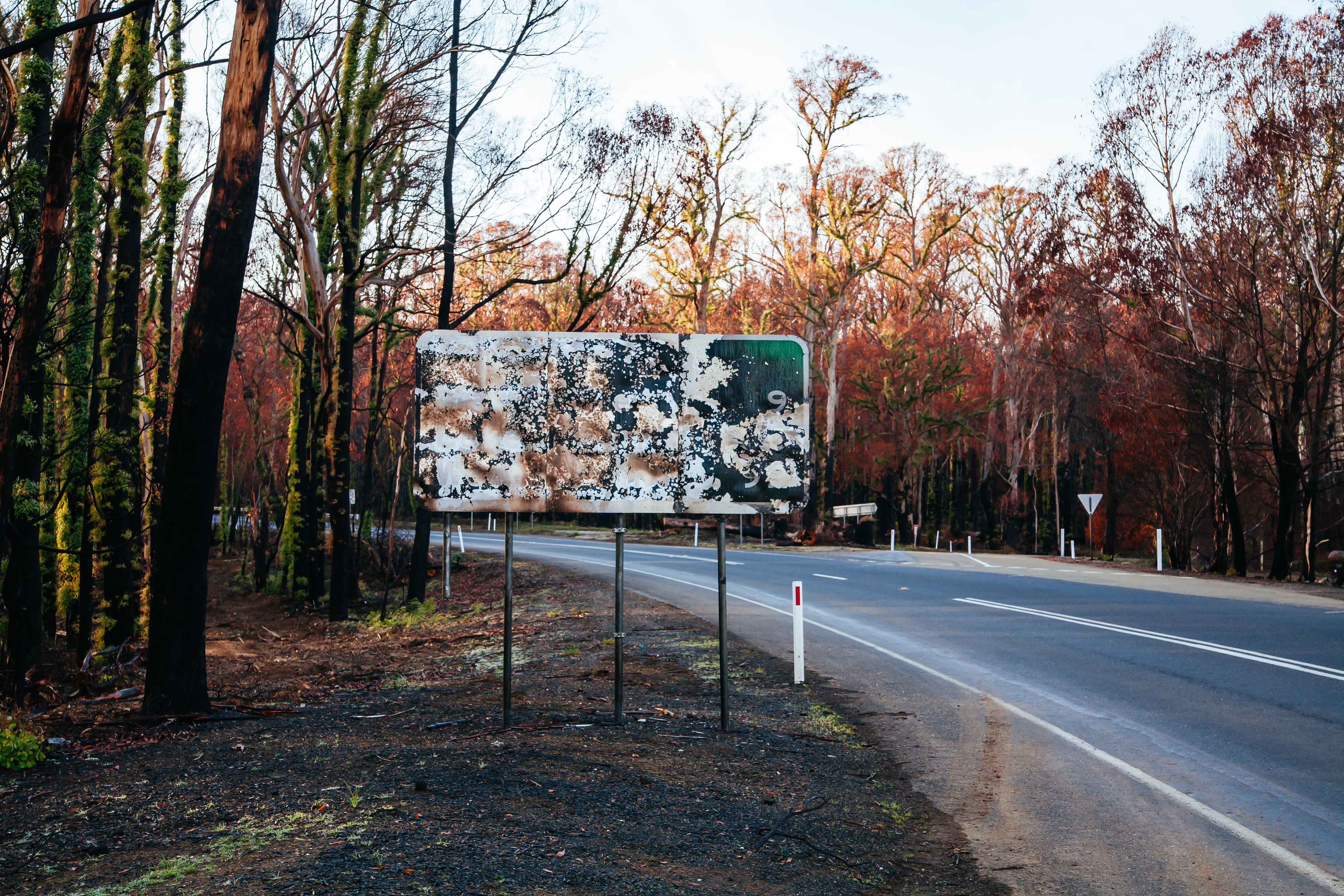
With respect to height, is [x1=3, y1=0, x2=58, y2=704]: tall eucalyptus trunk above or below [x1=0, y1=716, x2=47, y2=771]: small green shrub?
above

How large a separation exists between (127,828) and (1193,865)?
5.45 metres

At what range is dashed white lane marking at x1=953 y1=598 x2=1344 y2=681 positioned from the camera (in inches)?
415

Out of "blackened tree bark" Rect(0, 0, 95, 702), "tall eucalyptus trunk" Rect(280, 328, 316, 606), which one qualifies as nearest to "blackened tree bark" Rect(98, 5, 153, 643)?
"blackened tree bark" Rect(0, 0, 95, 702)

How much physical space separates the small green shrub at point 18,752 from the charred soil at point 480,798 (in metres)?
0.12

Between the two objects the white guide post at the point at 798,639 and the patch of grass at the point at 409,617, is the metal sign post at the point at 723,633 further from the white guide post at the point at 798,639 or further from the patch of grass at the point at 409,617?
the patch of grass at the point at 409,617

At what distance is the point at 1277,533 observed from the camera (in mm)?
28406

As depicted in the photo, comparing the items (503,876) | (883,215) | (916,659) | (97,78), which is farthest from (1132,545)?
(503,876)

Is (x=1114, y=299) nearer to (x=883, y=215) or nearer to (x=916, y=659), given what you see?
(x=883, y=215)

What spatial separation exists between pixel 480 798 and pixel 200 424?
172 inches

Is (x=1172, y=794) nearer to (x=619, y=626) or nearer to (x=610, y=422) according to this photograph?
(x=619, y=626)

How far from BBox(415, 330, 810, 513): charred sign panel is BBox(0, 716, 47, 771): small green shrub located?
2.94m

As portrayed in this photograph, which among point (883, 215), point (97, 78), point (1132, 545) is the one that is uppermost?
point (883, 215)

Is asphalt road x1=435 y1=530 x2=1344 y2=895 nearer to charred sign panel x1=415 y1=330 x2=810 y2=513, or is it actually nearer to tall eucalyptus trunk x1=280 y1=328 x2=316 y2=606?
charred sign panel x1=415 y1=330 x2=810 y2=513

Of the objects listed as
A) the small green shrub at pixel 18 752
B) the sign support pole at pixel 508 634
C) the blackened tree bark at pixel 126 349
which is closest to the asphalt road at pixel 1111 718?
the sign support pole at pixel 508 634
